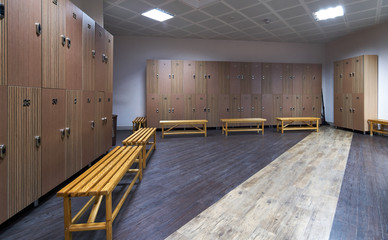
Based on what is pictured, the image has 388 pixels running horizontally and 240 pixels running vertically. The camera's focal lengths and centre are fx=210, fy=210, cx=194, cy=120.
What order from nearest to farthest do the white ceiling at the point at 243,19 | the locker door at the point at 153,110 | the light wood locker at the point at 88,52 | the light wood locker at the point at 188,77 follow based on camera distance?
the light wood locker at the point at 88,52 → the white ceiling at the point at 243,19 → the locker door at the point at 153,110 → the light wood locker at the point at 188,77

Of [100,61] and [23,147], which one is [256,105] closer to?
[100,61]

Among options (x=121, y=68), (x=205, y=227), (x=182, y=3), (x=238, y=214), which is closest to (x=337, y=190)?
(x=238, y=214)

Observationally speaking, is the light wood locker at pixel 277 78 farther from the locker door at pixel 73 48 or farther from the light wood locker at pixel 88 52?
the locker door at pixel 73 48

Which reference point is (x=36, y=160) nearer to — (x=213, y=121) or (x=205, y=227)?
(x=205, y=227)

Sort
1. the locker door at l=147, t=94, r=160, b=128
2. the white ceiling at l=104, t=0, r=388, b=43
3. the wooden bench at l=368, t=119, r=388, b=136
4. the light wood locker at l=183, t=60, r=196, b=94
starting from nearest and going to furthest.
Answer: the white ceiling at l=104, t=0, r=388, b=43 → the wooden bench at l=368, t=119, r=388, b=136 → the locker door at l=147, t=94, r=160, b=128 → the light wood locker at l=183, t=60, r=196, b=94

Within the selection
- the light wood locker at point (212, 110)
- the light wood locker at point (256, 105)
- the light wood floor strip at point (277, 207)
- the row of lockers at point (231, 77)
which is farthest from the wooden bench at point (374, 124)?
the light wood locker at point (212, 110)

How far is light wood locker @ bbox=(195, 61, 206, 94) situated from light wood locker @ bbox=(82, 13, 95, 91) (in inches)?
174

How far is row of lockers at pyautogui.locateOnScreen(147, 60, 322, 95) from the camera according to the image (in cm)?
700

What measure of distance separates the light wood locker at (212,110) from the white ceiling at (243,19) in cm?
214

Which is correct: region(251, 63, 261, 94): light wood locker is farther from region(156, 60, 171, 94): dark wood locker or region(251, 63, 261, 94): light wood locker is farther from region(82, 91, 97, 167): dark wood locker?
region(82, 91, 97, 167): dark wood locker

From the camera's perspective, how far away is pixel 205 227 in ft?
5.29

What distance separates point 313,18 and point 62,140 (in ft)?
21.1

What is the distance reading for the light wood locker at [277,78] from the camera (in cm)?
775

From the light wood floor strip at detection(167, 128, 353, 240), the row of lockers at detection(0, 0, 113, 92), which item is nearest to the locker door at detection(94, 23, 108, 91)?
the row of lockers at detection(0, 0, 113, 92)
